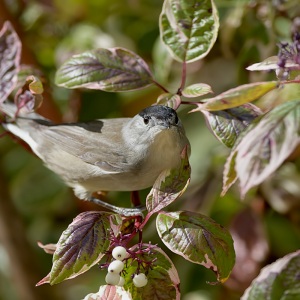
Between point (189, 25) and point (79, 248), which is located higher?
point (189, 25)

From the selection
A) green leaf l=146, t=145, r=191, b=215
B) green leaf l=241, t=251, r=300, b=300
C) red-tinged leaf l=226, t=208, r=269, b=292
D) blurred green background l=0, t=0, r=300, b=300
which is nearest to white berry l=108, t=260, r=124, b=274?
green leaf l=146, t=145, r=191, b=215

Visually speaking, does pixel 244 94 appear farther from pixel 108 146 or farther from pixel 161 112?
pixel 108 146

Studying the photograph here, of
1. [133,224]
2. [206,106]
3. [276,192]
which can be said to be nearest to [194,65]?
[276,192]

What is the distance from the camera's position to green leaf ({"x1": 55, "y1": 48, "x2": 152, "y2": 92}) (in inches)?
50.7

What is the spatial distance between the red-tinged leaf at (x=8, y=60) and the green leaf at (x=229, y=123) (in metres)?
0.49

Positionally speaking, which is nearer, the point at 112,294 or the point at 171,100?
the point at 112,294

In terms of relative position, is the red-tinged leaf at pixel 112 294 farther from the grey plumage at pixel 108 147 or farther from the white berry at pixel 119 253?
the grey plumage at pixel 108 147

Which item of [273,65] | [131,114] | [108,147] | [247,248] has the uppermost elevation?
[273,65]

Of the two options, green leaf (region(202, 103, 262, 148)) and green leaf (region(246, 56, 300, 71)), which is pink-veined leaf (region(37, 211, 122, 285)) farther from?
green leaf (region(246, 56, 300, 71))

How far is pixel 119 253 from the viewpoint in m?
1.03

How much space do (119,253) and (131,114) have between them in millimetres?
1355

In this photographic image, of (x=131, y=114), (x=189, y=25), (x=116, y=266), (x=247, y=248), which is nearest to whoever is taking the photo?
(x=116, y=266)

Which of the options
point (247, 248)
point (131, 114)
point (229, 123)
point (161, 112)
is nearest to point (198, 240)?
point (229, 123)

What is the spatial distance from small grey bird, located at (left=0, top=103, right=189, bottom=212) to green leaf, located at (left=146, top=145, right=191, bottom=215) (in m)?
0.24
